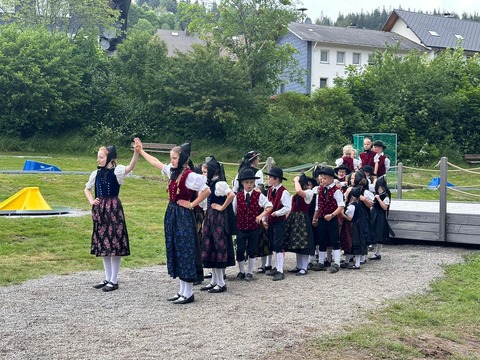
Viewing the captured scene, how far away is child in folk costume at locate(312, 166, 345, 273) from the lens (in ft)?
31.8

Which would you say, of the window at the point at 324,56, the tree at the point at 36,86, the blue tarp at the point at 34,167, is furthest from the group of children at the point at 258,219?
the window at the point at 324,56

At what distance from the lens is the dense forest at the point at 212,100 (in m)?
31.0

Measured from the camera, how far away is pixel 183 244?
7449 mm

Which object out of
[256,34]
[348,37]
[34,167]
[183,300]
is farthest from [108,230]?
[348,37]

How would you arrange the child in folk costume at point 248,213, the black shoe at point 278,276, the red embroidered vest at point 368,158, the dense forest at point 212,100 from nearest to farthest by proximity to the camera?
1. the child in folk costume at point 248,213
2. the black shoe at point 278,276
3. the red embroidered vest at point 368,158
4. the dense forest at point 212,100

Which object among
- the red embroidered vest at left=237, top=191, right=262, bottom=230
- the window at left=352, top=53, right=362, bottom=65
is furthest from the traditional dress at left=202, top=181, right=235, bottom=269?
the window at left=352, top=53, right=362, bottom=65

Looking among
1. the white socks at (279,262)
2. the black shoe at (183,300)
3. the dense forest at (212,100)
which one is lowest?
the black shoe at (183,300)

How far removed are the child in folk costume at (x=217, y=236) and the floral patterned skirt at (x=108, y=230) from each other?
98 centimetres

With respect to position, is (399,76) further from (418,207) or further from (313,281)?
(313,281)

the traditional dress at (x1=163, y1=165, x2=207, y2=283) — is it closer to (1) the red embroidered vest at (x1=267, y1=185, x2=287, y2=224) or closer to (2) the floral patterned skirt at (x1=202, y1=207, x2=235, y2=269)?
(2) the floral patterned skirt at (x1=202, y1=207, x2=235, y2=269)

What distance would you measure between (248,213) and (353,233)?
81.6 inches

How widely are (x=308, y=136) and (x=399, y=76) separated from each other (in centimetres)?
605

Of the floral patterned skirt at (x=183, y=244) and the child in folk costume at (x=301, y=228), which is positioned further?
the child in folk costume at (x=301, y=228)

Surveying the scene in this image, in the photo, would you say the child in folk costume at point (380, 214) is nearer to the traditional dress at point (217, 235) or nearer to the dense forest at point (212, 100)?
the traditional dress at point (217, 235)
